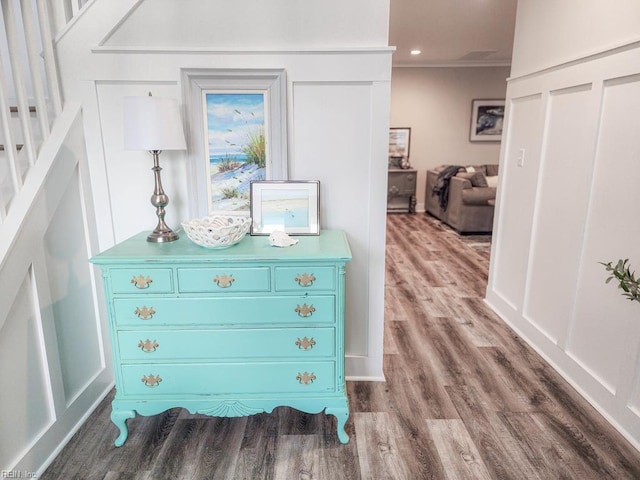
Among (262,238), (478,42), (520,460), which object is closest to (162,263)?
(262,238)

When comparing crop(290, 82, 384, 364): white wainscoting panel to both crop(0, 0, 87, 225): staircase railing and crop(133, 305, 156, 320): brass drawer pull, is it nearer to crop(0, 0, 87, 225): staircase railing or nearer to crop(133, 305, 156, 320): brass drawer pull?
crop(133, 305, 156, 320): brass drawer pull

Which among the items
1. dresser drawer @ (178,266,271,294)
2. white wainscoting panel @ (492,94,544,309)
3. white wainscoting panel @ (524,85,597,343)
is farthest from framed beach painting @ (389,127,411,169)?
dresser drawer @ (178,266,271,294)

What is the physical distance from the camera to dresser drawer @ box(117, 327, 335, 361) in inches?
63.6

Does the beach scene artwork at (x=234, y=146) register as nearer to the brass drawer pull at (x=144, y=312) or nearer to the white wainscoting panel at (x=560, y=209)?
the brass drawer pull at (x=144, y=312)

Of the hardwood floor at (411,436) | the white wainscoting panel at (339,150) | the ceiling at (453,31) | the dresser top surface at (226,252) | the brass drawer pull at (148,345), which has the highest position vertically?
the ceiling at (453,31)

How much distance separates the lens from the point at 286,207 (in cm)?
189

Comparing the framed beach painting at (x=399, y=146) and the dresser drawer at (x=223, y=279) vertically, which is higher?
the framed beach painting at (x=399, y=146)

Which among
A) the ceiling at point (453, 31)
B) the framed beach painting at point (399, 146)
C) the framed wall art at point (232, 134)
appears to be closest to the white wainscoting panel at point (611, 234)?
the framed wall art at point (232, 134)

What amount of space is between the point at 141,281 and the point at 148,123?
2.06 feet

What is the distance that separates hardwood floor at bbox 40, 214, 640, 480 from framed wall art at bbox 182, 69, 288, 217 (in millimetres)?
1058

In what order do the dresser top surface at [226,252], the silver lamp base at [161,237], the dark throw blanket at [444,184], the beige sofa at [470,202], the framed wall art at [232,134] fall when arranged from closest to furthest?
the dresser top surface at [226,252] → the silver lamp base at [161,237] → the framed wall art at [232,134] → the beige sofa at [470,202] → the dark throw blanket at [444,184]

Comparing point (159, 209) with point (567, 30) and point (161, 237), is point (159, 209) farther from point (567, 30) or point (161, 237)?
point (567, 30)

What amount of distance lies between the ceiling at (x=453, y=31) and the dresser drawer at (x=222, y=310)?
330 centimetres

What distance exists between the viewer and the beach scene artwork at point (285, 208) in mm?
1886
